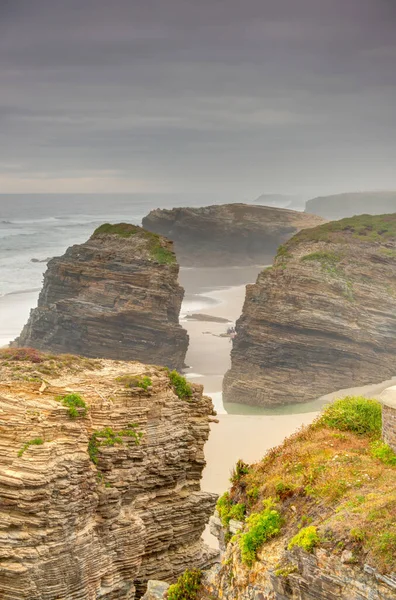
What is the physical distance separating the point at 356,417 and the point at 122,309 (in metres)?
27.8

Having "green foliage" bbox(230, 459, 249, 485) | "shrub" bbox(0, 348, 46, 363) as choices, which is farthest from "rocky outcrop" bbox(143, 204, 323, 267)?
"green foliage" bbox(230, 459, 249, 485)

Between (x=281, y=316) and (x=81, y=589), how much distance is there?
87.7 ft

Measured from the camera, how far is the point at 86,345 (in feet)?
147

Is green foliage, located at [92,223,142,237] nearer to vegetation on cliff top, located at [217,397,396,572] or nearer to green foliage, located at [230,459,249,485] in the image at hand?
vegetation on cliff top, located at [217,397,396,572]

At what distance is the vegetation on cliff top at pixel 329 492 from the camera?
40.4ft

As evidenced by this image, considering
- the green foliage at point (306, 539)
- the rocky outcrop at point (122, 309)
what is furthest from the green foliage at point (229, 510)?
the rocky outcrop at point (122, 309)

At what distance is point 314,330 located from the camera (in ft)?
137

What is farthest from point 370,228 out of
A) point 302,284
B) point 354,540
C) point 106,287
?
point 354,540

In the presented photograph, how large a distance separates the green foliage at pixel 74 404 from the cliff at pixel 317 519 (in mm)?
3676

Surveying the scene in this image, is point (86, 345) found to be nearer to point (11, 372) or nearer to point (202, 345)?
point (202, 345)

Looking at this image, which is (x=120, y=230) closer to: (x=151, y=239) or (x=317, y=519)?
(x=151, y=239)

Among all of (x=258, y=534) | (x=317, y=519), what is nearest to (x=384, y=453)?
(x=317, y=519)

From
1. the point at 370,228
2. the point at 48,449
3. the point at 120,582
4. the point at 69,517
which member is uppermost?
the point at 370,228

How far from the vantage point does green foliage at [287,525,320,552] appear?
1244cm
